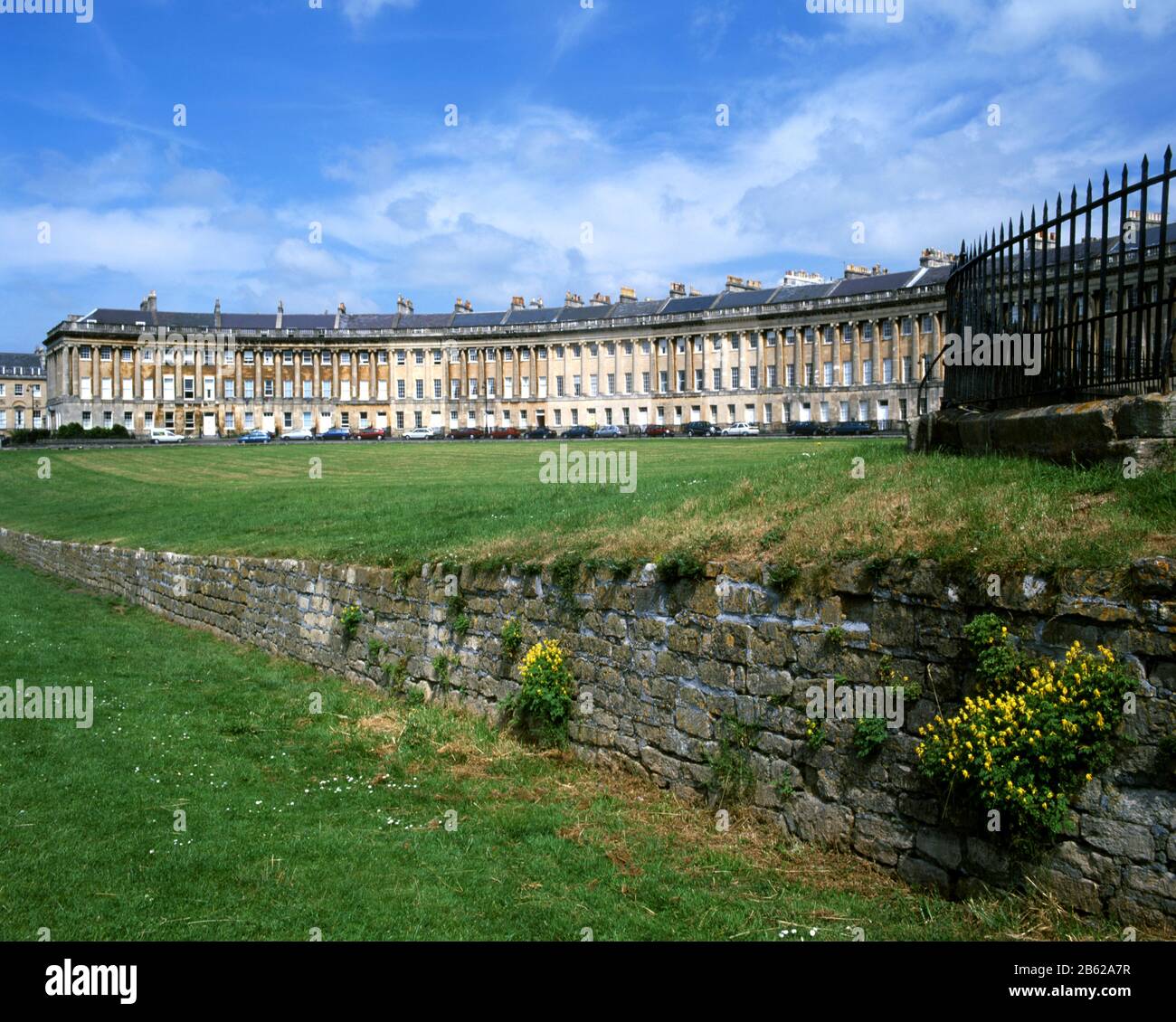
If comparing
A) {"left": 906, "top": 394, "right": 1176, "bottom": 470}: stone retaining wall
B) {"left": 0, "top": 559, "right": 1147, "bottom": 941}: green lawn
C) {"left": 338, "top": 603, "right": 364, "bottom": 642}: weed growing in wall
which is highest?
{"left": 906, "top": 394, "right": 1176, "bottom": 470}: stone retaining wall

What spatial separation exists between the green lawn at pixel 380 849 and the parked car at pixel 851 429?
60.5m

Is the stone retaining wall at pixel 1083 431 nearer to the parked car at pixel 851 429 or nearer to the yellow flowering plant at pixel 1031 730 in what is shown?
the yellow flowering plant at pixel 1031 730

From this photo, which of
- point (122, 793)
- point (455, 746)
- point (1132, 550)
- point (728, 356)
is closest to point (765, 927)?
point (1132, 550)

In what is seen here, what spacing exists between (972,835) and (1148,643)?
5.19ft

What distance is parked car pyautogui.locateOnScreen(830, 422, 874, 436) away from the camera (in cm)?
6812

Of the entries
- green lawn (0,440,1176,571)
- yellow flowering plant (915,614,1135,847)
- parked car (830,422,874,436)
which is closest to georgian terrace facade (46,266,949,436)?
parked car (830,422,874,436)

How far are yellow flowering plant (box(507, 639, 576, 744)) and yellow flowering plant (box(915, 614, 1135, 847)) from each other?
404 cm

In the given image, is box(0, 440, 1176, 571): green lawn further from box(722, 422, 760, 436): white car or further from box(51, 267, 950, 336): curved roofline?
box(51, 267, 950, 336): curved roofline

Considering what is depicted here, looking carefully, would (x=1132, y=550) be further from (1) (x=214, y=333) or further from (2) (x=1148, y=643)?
(1) (x=214, y=333)

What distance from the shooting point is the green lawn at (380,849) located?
5828mm

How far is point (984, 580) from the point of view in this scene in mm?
6078

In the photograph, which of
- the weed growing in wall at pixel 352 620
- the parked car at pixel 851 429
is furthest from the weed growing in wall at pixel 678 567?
the parked car at pixel 851 429

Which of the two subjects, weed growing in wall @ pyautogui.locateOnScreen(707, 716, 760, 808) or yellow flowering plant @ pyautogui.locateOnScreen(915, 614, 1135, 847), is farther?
weed growing in wall @ pyautogui.locateOnScreen(707, 716, 760, 808)

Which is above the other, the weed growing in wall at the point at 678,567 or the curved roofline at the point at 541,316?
the curved roofline at the point at 541,316
